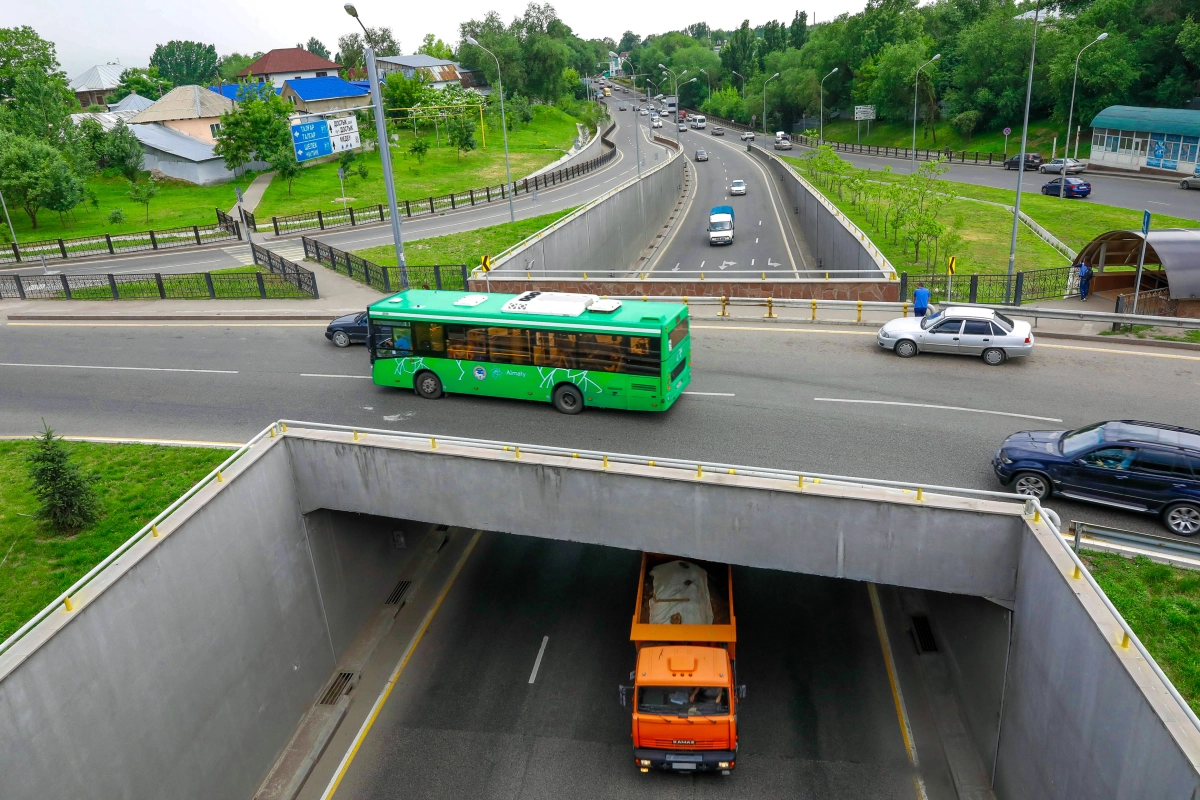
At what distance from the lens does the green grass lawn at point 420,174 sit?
63.1 metres

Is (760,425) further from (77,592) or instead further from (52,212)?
(52,212)

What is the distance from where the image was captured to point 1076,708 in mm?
11000

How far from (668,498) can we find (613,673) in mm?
5275

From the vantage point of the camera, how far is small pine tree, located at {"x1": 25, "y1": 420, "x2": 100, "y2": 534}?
15.7m

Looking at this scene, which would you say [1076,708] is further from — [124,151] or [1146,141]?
[124,151]

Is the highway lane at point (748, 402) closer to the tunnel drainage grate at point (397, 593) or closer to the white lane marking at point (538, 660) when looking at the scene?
the tunnel drainage grate at point (397, 593)

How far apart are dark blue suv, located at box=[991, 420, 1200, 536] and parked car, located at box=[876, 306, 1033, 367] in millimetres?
6737

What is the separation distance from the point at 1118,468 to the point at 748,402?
310 inches

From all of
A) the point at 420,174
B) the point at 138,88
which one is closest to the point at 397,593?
the point at 420,174

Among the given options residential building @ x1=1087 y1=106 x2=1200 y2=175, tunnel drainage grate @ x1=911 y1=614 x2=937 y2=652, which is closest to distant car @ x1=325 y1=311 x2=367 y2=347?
tunnel drainage grate @ x1=911 y1=614 x2=937 y2=652

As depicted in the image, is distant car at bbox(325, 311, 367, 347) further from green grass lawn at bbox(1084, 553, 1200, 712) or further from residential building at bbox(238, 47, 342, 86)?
residential building at bbox(238, 47, 342, 86)

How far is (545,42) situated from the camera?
12356 cm

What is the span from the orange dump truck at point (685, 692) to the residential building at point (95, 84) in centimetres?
16336

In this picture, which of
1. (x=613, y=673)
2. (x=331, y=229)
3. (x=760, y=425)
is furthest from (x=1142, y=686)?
(x=331, y=229)
